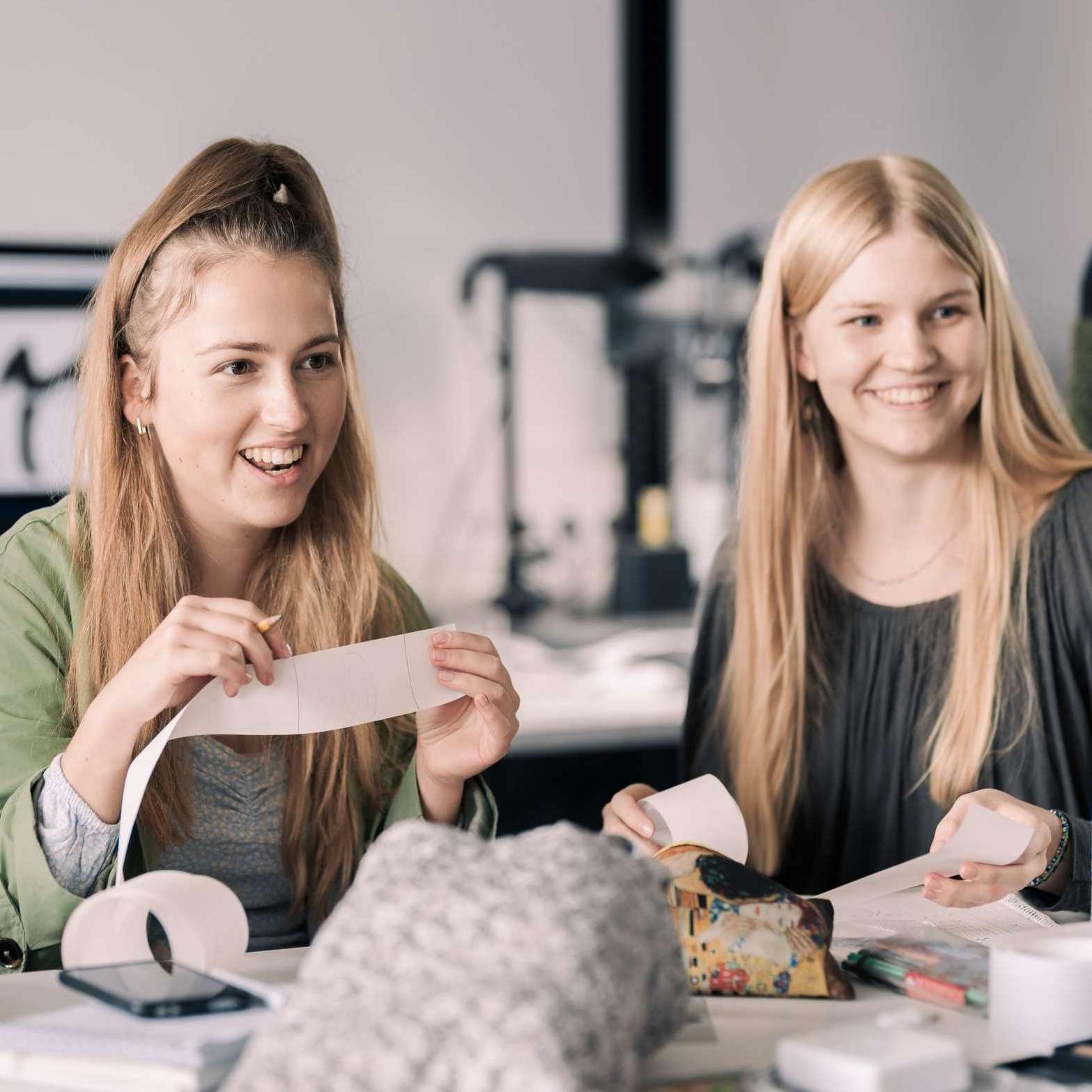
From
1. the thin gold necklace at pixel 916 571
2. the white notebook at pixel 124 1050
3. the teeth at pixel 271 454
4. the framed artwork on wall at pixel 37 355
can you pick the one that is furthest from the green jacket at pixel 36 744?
the framed artwork on wall at pixel 37 355

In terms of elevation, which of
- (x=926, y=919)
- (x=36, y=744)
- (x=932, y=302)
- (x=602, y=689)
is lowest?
(x=602, y=689)

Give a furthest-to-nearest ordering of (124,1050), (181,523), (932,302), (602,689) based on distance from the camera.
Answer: (602,689) < (932,302) < (181,523) < (124,1050)

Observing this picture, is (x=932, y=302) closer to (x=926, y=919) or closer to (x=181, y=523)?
(x=926, y=919)

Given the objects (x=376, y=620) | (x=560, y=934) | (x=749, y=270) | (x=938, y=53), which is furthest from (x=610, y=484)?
(x=560, y=934)

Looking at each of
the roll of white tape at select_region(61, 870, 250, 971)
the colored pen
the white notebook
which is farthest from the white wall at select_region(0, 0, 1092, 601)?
the white notebook

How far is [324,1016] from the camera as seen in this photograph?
0.80 metres

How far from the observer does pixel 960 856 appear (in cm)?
143

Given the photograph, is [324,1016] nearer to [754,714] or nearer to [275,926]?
[275,926]

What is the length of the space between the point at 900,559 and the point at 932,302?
0.38m

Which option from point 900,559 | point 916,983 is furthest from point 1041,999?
point 900,559

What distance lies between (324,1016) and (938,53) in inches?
118

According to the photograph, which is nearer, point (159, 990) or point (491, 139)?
point (159, 990)

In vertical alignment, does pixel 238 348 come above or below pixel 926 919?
above

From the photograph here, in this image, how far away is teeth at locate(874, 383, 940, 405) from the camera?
6.30 feet
